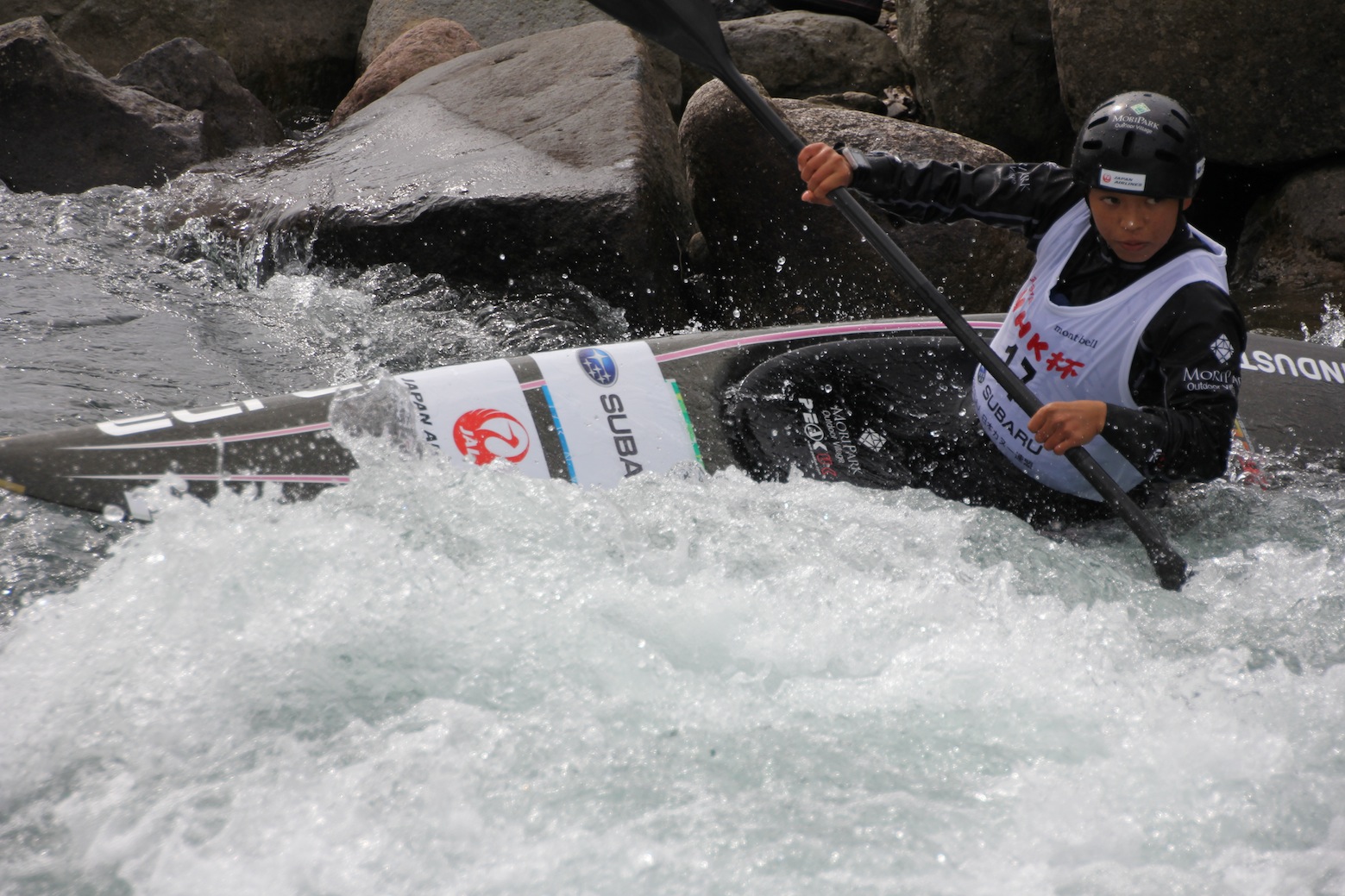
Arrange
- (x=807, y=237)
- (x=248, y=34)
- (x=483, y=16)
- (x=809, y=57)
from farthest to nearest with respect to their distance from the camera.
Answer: (x=248, y=34) < (x=483, y=16) < (x=809, y=57) < (x=807, y=237)

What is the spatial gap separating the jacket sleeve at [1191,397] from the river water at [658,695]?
36 centimetres

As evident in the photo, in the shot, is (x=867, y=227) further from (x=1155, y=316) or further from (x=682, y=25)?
(x=682, y=25)

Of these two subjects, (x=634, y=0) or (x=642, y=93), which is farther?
(x=642, y=93)

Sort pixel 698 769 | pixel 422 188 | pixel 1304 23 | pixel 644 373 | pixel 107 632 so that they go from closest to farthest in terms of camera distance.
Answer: pixel 698 769, pixel 107 632, pixel 644 373, pixel 422 188, pixel 1304 23

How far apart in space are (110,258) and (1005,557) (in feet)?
12.8

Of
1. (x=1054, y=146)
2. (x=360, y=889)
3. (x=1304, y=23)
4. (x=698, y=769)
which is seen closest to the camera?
(x=360, y=889)

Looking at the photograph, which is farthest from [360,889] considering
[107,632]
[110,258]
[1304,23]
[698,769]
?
[1304,23]

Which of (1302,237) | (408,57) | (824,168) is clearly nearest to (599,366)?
(824,168)

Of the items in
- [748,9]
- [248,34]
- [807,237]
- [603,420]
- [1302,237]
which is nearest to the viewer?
[603,420]

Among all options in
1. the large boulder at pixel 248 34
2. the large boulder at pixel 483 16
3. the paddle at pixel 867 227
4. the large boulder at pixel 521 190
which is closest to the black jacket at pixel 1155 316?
the paddle at pixel 867 227

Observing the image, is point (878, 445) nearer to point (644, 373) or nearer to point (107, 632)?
point (644, 373)

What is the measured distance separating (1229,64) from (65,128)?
562 cm

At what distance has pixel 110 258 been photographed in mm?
4672

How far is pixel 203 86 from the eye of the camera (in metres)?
6.43
